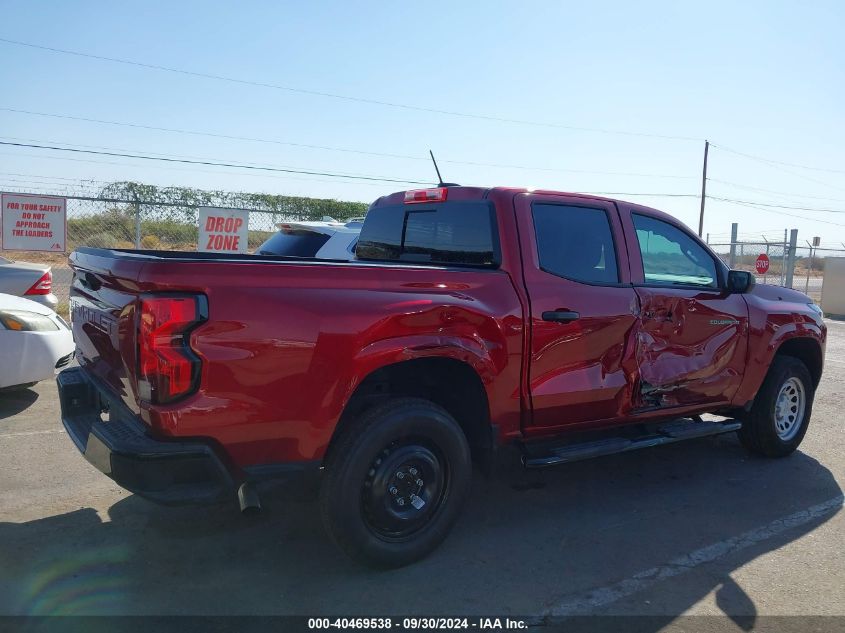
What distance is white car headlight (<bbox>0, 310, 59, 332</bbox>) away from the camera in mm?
5938

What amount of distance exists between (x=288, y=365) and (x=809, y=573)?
9.80ft

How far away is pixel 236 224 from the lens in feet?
42.0

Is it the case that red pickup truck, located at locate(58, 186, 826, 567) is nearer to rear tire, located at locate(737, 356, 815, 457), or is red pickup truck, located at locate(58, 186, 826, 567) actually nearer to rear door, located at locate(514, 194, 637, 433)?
rear door, located at locate(514, 194, 637, 433)

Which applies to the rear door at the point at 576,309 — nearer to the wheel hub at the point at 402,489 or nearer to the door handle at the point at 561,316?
the door handle at the point at 561,316

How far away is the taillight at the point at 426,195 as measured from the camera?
4547 millimetres

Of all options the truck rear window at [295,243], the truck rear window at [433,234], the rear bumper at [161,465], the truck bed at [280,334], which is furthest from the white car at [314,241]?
the rear bumper at [161,465]

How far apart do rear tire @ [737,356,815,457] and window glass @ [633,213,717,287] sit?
116 centimetres

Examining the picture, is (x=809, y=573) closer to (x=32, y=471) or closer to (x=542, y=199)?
(x=542, y=199)

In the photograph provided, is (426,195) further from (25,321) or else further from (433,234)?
(25,321)

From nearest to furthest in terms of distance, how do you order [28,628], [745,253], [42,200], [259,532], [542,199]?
1. [28,628]
2. [259,532]
3. [542,199]
4. [42,200]
5. [745,253]

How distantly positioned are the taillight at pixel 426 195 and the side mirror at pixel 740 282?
2237mm

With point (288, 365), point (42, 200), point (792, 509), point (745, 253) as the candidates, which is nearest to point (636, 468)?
point (792, 509)

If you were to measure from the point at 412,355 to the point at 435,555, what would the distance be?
3.86 ft

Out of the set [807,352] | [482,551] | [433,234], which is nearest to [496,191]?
[433,234]
